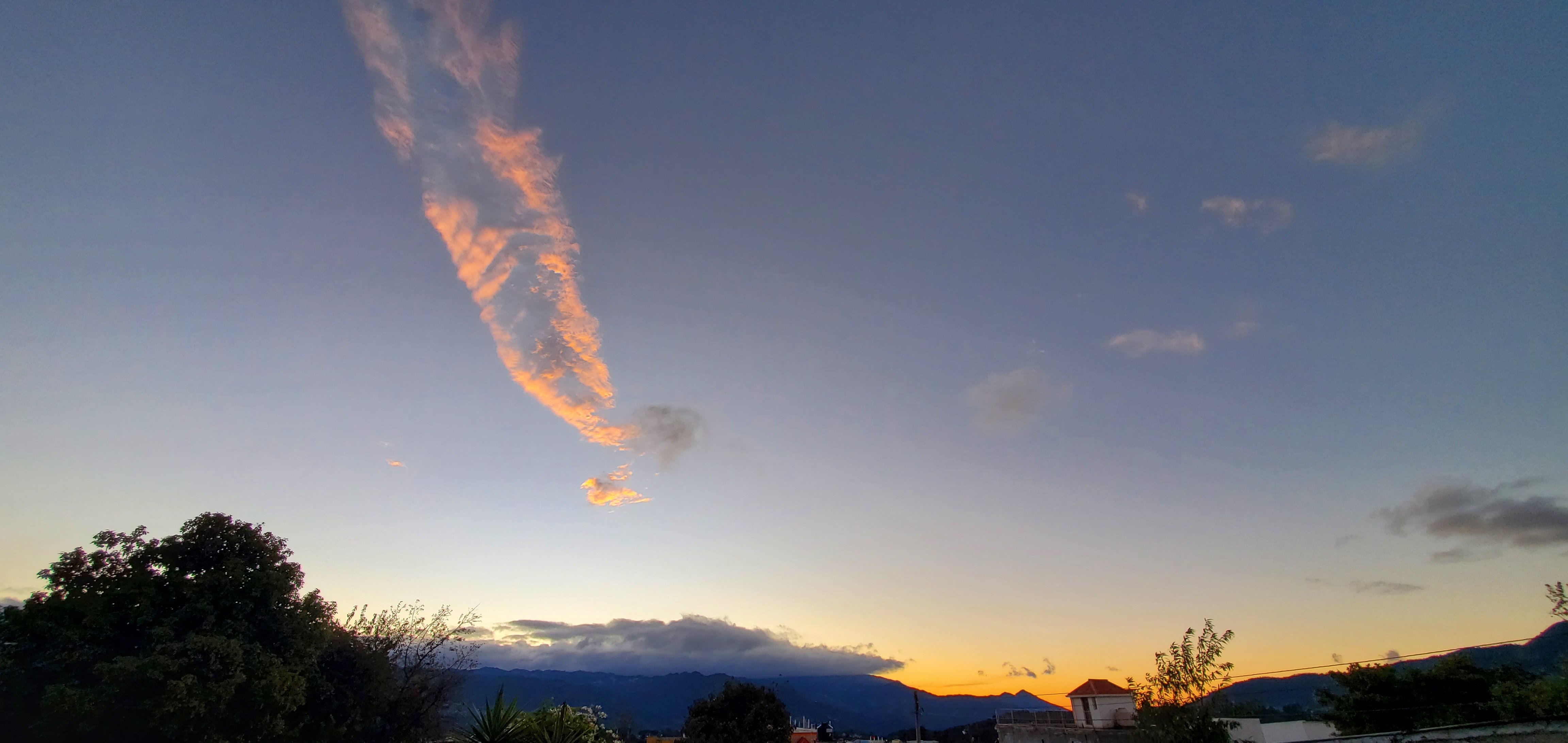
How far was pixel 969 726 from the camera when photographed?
10144cm

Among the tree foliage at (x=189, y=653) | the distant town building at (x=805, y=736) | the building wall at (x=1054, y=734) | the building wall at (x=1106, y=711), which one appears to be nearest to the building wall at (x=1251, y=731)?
the building wall at (x=1106, y=711)

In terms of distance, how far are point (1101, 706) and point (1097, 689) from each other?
1320 mm

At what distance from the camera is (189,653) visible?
81.7ft

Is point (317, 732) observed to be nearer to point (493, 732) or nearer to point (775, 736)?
point (493, 732)

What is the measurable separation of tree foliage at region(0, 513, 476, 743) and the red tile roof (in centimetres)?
Result: 4654

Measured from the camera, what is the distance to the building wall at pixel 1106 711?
49969mm

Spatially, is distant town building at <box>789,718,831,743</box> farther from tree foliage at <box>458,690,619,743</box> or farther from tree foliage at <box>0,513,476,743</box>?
tree foliage at <box>0,513,476,743</box>

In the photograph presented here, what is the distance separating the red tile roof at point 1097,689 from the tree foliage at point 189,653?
153ft

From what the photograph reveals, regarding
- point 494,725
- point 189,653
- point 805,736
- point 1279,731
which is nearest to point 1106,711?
point 1279,731

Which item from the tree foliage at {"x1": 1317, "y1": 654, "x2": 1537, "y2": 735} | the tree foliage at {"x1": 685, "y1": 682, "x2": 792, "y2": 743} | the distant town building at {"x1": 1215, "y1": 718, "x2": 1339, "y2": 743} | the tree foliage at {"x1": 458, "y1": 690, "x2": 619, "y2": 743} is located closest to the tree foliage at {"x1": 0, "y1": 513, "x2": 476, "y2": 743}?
the tree foliage at {"x1": 458, "y1": 690, "x2": 619, "y2": 743}

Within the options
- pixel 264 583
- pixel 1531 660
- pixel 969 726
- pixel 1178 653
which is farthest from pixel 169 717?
pixel 969 726

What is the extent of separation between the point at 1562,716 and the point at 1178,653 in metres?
11.8

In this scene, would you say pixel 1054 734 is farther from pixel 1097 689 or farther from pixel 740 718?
pixel 740 718

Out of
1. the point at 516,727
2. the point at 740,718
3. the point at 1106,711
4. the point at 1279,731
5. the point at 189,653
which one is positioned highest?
the point at 189,653
